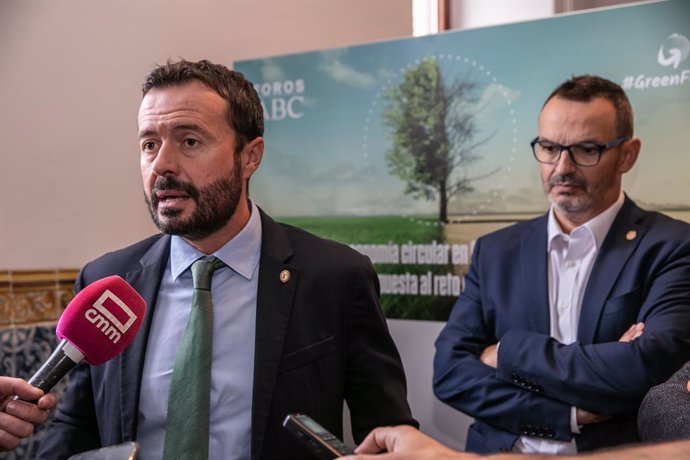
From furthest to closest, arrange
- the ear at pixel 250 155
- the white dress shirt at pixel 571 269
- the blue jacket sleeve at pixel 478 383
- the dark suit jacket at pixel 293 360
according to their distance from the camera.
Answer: the white dress shirt at pixel 571 269 < the blue jacket sleeve at pixel 478 383 < the ear at pixel 250 155 < the dark suit jacket at pixel 293 360

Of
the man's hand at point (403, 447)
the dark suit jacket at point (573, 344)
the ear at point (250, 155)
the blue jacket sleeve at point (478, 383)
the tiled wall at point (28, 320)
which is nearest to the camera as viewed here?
the man's hand at point (403, 447)

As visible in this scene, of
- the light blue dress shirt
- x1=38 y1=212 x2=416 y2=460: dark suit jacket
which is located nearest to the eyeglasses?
x1=38 y1=212 x2=416 y2=460: dark suit jacket

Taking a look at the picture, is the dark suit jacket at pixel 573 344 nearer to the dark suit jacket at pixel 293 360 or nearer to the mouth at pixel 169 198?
the dark suit jacket at pixel 293 360

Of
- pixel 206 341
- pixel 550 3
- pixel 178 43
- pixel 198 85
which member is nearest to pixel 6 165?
pixel 178 43

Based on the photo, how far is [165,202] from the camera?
235 centimetres

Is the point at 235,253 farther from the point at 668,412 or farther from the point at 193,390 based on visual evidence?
the point at 668,412

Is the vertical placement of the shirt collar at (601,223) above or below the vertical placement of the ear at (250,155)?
below

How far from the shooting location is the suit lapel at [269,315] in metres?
2.21

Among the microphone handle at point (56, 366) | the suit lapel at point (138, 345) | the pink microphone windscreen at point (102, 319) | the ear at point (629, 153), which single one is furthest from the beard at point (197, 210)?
the ear at point (629, 153)

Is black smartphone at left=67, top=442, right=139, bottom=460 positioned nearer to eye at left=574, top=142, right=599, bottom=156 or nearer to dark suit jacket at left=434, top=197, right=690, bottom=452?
dark suit jacket at left=434, top=197, right=690, bottom=452

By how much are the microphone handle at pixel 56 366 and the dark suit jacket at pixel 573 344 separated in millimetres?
1687

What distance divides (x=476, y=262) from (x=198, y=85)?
1511 mm

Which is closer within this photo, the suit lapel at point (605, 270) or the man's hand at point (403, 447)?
the man's hand at point (403, 447)

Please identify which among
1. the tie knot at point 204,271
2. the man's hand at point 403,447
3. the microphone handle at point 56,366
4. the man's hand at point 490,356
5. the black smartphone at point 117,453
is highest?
the tie knot at point 204,271
